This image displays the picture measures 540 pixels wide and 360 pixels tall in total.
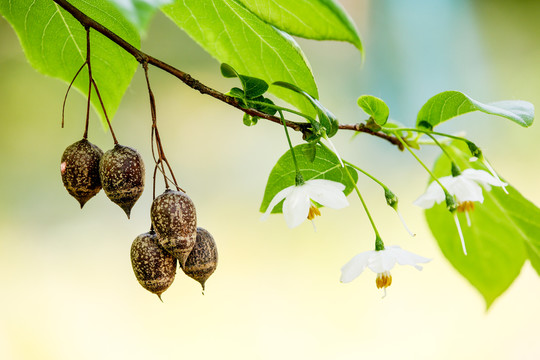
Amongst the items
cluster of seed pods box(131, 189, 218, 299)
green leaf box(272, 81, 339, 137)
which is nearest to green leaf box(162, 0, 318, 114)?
green leaf box(272, 81, 339, 137)

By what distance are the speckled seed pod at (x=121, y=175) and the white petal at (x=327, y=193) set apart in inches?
4.8

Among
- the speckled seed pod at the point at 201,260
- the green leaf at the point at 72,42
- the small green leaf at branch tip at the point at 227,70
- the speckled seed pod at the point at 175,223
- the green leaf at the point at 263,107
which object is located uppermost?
the green leaf at the point at 72,42

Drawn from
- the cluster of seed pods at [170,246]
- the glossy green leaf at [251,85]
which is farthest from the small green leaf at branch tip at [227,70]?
the cluster of seed pods at [170,246]

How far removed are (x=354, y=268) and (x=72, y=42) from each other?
0.31 metres

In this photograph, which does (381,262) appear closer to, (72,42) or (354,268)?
(354,268)

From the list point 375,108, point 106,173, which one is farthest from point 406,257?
point 106,173

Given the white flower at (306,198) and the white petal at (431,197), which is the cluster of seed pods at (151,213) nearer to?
the white flower at (306,198)

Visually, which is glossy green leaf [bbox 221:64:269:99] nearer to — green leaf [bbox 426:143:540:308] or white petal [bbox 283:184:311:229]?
white petal [bbox 283:184:311:229]

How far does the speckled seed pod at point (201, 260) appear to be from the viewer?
0.37 meters

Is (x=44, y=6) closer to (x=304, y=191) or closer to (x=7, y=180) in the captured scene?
(x=304, y=191)

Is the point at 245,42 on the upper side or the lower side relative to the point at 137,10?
upper

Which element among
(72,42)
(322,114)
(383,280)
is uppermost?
(72,42)

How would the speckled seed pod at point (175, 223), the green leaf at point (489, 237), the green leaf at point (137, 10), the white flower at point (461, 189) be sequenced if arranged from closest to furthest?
the green leaf at point (137, 10), the speckled seed pod at point (175, 223), the white flower at point (461, 189), the green leaf at point (489, 237)

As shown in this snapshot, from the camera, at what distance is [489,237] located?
2.03 ft
